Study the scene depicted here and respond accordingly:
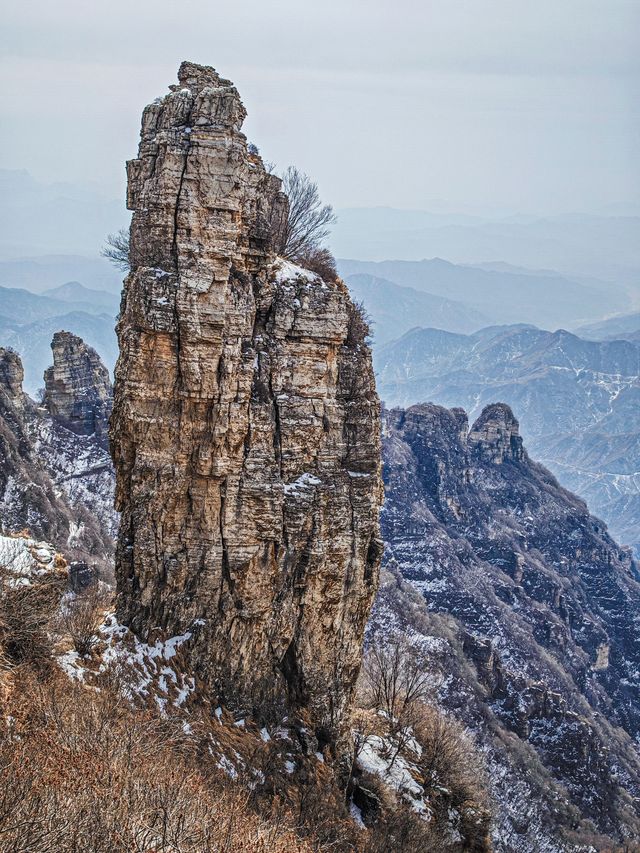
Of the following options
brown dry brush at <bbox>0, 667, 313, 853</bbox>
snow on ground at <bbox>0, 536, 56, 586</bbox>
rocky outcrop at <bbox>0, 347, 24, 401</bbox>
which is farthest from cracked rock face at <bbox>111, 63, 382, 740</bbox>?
rocky outcrop at <bbox>0, 347, 24, 401</bbox>

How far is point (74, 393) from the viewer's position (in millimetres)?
72438

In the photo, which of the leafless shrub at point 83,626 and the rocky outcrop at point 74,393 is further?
the rocky outcrop at point 74,393

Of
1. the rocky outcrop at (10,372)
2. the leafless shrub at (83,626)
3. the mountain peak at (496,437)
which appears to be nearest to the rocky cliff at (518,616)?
the mountain peak at (496,437)

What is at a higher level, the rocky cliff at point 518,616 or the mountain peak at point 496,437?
the mountain peak at point 496,437

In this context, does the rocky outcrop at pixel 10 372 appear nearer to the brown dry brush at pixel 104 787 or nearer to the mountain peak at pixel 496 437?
the brown dry brush at pixel 104 787

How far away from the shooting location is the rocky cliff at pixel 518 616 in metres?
51.4

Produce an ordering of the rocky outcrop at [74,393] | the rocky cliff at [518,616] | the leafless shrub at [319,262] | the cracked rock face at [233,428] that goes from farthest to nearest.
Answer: the rocky outcrop at [74,393] → the rocky cliff at [518,616] → the leafless shrub at [319,262] → the cracked rock face at [233,428]

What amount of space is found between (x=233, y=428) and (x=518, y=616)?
256ft

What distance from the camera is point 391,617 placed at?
66.6 metres

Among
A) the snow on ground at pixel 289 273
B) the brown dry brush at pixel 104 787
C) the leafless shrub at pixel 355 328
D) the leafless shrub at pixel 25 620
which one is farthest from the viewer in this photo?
the leafless shrub at pixel 355 328

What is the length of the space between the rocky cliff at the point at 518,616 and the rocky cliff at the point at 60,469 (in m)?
24.2

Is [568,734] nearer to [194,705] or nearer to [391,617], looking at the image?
[391,617]

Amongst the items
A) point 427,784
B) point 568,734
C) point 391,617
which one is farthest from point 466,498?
point 427,784

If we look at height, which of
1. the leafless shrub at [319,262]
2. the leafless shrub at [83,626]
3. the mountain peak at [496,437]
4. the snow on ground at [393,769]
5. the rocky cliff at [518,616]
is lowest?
the rocky cliff at [518,616]
